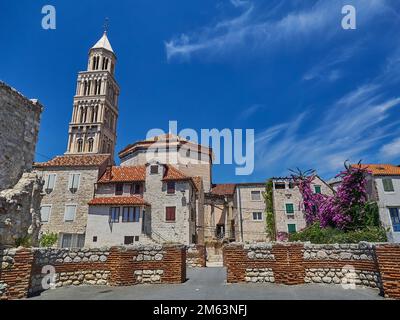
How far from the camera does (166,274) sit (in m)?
9.73

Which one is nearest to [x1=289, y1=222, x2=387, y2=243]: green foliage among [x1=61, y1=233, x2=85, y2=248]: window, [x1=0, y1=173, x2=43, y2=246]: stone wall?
[x1=0, y1=173, x2=43, y2=246]: stone wall

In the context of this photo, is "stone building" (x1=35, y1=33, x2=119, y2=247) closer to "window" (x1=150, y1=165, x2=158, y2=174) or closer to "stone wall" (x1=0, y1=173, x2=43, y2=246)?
"window" (x1=150, y1=165, x2=158, y2=174)

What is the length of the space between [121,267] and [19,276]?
2.95 metres

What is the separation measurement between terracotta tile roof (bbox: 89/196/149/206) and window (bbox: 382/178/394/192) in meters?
26.4

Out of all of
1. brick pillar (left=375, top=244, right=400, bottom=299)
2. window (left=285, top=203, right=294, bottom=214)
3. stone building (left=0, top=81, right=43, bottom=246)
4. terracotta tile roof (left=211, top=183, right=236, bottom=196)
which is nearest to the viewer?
brick pillar (left=375, top=244, right=400, bottom=299)

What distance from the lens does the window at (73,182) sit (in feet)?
110

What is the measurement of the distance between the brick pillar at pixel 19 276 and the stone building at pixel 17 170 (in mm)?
4244

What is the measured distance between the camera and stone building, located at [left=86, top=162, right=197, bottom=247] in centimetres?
3031

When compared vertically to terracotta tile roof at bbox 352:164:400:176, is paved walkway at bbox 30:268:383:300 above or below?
below

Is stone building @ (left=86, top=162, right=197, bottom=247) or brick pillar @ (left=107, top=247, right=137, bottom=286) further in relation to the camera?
stone building @ (left=86, top=162, right=197, bottom=247)

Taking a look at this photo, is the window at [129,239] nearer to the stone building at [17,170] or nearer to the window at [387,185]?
the stone building at [17,170]

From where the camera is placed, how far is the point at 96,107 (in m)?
64.9
